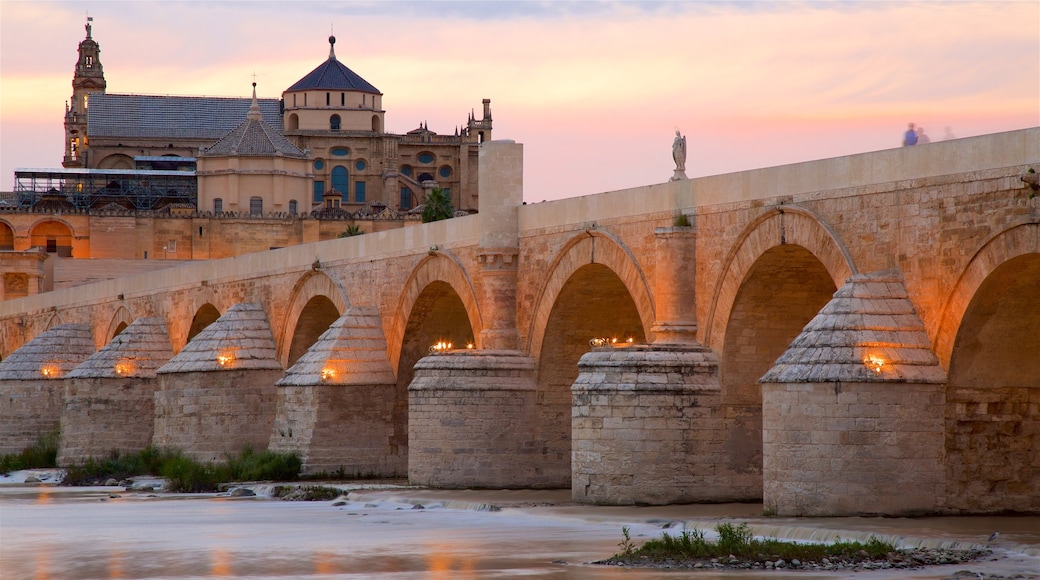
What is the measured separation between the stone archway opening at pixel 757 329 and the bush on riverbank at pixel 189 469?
9.91 metres

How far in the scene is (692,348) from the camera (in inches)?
893

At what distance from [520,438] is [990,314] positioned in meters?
9.76

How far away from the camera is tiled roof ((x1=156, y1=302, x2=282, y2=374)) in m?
33.8

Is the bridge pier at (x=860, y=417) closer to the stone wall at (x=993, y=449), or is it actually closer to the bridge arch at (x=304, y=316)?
the stone wall at (x=993, y=449)

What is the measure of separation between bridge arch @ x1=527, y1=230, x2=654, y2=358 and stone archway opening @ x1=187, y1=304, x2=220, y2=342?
1573 centimetres

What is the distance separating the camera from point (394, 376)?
103ft

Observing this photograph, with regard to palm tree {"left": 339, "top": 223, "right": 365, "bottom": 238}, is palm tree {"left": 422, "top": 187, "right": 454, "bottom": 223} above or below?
above

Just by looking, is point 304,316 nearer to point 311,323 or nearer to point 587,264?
point 311,323

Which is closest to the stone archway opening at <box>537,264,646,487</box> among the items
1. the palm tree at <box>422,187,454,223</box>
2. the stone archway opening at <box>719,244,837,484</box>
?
the stone archway opening at <box>719,244,837,484</box>

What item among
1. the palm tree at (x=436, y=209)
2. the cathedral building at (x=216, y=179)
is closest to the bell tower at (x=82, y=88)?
the cathedral building at (x=216, y=179)

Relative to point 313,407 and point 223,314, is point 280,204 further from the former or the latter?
point 313,407

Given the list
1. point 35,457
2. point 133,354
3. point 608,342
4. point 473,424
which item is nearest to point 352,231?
point 133,354

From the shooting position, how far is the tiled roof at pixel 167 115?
3920 inches

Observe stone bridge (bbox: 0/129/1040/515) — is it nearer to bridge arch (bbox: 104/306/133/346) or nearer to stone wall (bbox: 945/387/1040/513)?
stone wall (bbox: 945/387/1040/513)
